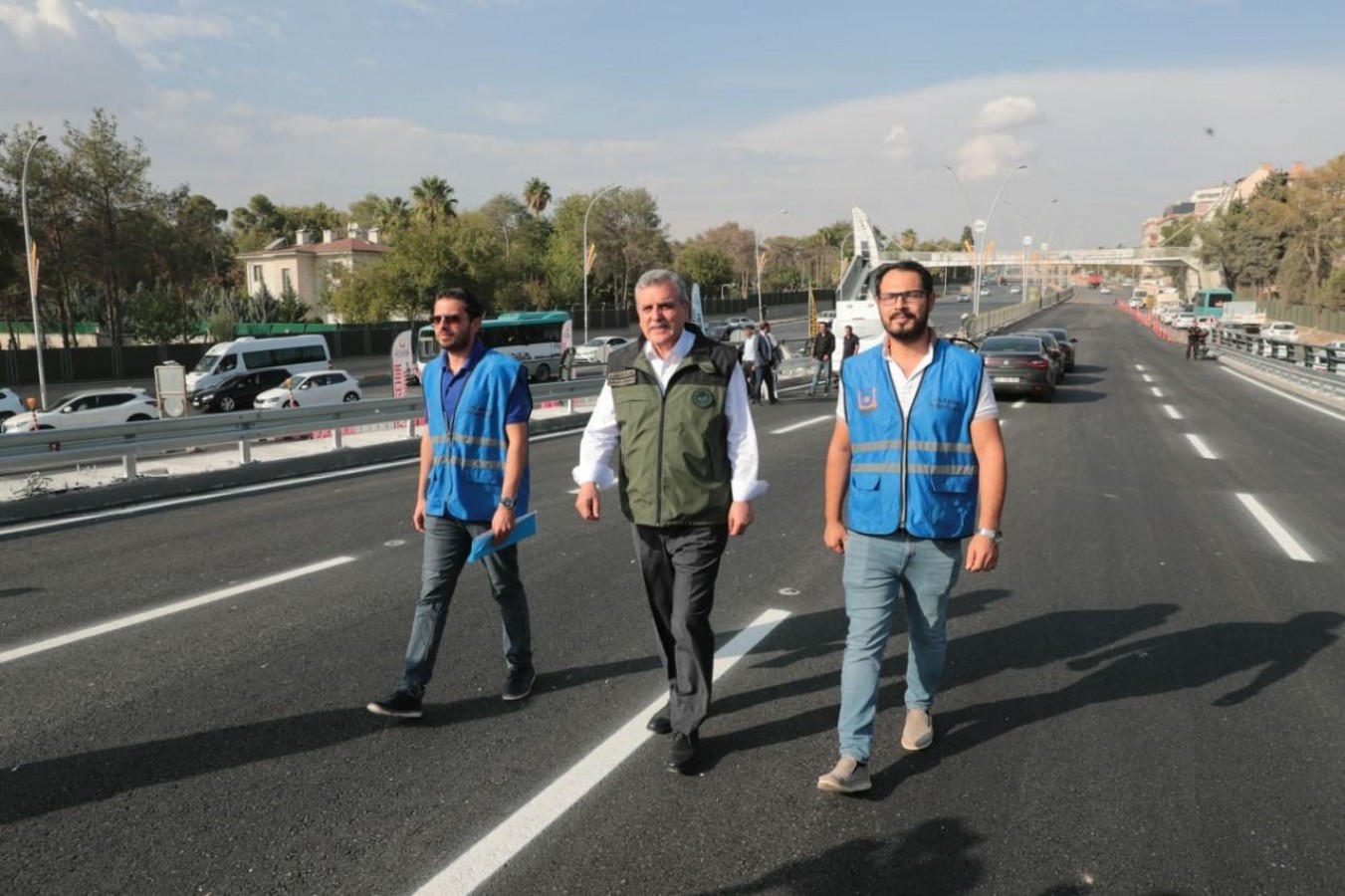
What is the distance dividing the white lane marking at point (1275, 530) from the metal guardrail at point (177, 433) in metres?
10.9

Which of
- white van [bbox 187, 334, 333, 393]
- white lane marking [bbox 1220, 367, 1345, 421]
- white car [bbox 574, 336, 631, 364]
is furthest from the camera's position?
white car [bbox 574, 336, 631, 364]

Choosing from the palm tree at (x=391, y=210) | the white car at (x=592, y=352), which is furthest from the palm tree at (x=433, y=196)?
the white car at (x=592, y=352)

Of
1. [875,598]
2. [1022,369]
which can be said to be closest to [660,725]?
[875,598]

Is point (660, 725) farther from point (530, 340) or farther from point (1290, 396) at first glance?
point (530, 340)

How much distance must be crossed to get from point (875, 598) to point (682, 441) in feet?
3.20

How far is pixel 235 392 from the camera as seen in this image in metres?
28.6

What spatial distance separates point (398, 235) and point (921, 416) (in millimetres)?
55363

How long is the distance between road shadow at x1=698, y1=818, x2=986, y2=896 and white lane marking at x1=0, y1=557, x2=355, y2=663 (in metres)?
4.30

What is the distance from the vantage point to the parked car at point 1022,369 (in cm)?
2044

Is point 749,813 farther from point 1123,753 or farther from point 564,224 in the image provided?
point 564,224

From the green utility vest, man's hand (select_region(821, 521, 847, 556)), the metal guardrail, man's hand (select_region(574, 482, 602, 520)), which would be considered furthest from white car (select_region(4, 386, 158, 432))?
man's hand (select_region(821, 521, 847, 556))

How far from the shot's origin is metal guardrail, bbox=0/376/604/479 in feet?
31.2

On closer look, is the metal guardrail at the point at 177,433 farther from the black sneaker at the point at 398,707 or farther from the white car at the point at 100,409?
the white car at the point at 100,409

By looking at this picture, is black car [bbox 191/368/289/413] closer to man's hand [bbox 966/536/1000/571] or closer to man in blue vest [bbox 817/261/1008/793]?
man in blue vest [bbox 817/261/1008/793]
